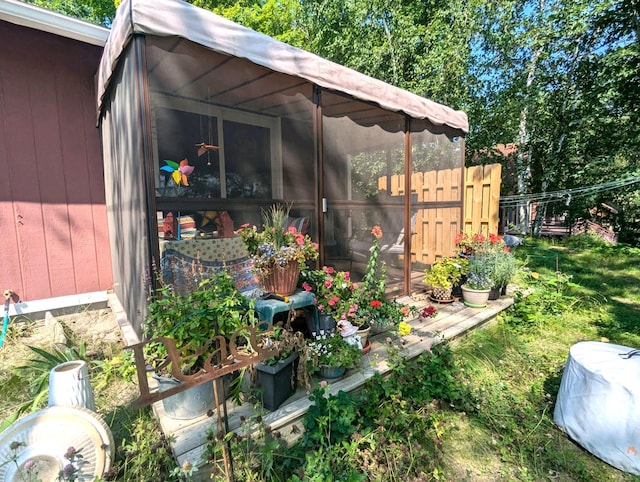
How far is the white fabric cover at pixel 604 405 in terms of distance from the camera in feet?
4.93

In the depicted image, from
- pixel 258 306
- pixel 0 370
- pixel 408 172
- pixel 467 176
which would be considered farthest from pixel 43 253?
pixel 467 176

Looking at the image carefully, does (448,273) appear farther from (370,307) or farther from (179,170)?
(179,170)

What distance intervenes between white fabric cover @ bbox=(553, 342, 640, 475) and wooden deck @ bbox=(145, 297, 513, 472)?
88 cm

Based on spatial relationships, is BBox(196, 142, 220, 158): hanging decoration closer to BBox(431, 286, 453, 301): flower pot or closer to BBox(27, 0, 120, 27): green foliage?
BBox(431, 286, 453, 301): flower pot

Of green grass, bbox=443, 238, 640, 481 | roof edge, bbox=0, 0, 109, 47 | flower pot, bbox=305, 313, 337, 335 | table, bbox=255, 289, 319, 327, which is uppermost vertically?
roof edge, bbox=0, 0, 109, 47

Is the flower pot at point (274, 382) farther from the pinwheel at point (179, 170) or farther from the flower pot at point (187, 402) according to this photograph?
the pinwheel at point (179, 170)

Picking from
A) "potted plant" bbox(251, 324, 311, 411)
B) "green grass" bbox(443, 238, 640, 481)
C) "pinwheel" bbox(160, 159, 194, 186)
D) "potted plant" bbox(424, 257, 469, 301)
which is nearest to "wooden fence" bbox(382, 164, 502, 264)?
"potted plant" bbox(424, 257, 469, 301)

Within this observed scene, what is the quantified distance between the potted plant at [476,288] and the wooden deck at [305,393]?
0.12 meters

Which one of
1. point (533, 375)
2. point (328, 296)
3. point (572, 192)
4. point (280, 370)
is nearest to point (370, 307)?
point (328, 296)

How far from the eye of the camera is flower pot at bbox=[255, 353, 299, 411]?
1.67 meters

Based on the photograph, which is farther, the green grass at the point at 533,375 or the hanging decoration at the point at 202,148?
the hanging decoration at the point at 202,148

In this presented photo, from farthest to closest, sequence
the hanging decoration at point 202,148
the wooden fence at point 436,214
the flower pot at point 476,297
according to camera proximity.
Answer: the wooden fence at point 436,214 < the flower pot at point 476,297 < the hanging decoration at point 202,148

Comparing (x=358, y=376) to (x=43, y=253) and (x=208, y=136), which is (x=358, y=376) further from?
(x=43, y=253)

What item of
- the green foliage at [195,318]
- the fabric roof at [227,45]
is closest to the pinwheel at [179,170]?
the fabric roof at [227,45]
